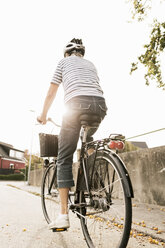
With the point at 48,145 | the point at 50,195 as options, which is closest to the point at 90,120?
the point at 48,145

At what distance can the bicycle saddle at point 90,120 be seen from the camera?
2506mm

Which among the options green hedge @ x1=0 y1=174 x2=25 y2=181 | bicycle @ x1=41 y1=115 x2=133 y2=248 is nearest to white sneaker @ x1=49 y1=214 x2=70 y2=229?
bicycle @ x1=41 y1=115 x2=133 y2=248

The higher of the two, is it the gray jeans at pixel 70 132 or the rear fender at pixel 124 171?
the gray jeans at pixel 70 132

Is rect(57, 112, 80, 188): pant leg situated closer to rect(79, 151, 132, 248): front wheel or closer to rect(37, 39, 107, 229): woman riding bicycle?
rect(37, 39, 107, 229): woman riding bicycle

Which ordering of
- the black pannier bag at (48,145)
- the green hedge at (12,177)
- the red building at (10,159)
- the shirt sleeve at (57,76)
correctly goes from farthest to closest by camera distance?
the red building at (10,159), the green hedge at (12,177), the black pannier bag at (48,145), the shirt sleeve at (57,76)

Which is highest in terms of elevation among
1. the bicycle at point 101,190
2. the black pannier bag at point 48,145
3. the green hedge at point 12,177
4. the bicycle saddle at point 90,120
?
the bicycle saddle at point 90,120

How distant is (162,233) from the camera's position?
309cm

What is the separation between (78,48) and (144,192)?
4.15 m

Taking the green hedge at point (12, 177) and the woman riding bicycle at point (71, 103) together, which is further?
the green hedge at point (12, 177)

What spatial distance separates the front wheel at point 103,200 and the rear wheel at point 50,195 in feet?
3.10

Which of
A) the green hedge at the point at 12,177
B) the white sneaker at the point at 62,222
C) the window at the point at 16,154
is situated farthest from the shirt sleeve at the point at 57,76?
the window at the point at 16,154

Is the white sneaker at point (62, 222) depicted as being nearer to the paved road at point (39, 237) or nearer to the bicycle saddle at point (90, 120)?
the paved road at point (39, 237)

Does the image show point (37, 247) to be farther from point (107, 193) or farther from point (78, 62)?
point (78, 62)

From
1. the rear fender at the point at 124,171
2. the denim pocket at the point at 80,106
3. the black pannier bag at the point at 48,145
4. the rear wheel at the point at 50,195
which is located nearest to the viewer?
the rear fender at the point at 124,171
